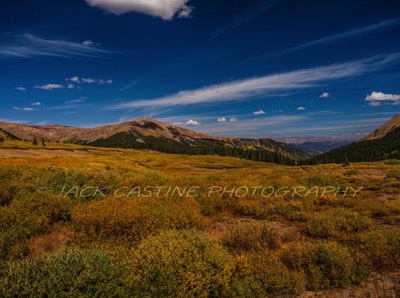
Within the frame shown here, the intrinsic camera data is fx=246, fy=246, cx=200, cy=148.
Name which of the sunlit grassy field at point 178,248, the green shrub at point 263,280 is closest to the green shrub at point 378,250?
the sunlit grassy field at point 178,248

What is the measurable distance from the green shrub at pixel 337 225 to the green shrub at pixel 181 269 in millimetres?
6051

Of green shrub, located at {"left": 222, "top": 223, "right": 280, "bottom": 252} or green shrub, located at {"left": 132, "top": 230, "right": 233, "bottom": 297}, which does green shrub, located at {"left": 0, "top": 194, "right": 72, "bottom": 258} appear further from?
green shrub, located at {"left": 222, "top": 223, "right": 280, "bottom": 252}

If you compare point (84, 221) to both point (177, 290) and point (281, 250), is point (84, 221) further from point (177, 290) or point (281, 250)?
point (281, 250)

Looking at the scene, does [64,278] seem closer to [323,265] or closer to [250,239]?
[250,239]

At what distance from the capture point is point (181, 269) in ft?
21.6

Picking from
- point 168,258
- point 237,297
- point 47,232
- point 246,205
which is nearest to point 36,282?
point 168,258

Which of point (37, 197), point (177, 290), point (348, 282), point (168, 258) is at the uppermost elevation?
point (37, 197)

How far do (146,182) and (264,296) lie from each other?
16975 millimetres

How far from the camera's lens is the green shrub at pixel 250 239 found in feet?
32.2

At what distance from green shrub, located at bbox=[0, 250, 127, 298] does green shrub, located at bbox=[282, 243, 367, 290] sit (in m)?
5.58

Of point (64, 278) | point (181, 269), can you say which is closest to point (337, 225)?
point (181, 269)

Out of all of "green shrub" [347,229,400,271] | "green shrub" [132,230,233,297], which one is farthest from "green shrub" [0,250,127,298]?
"green shrub" [347,229,400,271]

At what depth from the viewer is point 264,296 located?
668 centimetres

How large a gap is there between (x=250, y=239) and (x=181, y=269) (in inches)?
168
